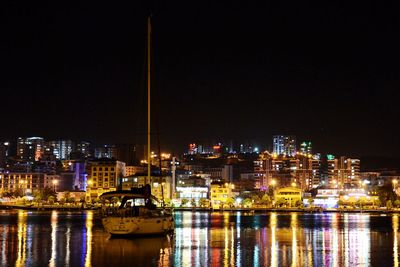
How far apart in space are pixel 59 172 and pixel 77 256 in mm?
144348

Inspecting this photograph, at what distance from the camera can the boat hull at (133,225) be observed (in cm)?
3544

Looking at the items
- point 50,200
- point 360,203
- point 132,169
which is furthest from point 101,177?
point 360,203

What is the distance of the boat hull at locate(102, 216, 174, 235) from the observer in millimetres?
35438

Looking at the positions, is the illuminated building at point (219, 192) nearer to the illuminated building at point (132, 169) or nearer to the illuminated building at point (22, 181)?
the illuminated building at point (132, 169)

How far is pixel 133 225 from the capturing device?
35.4m

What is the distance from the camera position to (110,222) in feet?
118

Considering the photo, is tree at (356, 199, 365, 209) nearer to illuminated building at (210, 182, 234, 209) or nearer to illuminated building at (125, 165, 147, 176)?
illuminated building at (210, 182, 234, 209)

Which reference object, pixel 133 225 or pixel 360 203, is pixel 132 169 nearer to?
pixel 360 203

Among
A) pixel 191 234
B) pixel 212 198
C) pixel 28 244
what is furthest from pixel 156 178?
pixel 28 244

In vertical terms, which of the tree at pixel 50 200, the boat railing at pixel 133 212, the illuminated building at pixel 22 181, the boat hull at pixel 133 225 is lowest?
the boat hull at pixel 133 225

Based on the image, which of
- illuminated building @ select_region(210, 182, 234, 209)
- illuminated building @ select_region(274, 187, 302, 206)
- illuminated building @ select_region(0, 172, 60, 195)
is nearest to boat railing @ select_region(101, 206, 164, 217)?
illuminated building @ select_region(274, 187, 302, 206)

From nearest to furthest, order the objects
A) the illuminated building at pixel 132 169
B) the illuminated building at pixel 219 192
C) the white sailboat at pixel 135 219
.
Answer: the white sailboat at pixel 135 219
the illuminated building at pixel 219 192
the illuminated building at pixel 132 169

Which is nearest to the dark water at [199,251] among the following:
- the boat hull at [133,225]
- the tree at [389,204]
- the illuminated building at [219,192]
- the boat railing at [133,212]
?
the boat hull at [133,225]

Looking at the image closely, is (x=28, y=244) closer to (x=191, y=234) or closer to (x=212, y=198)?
(x=191, y=234)
